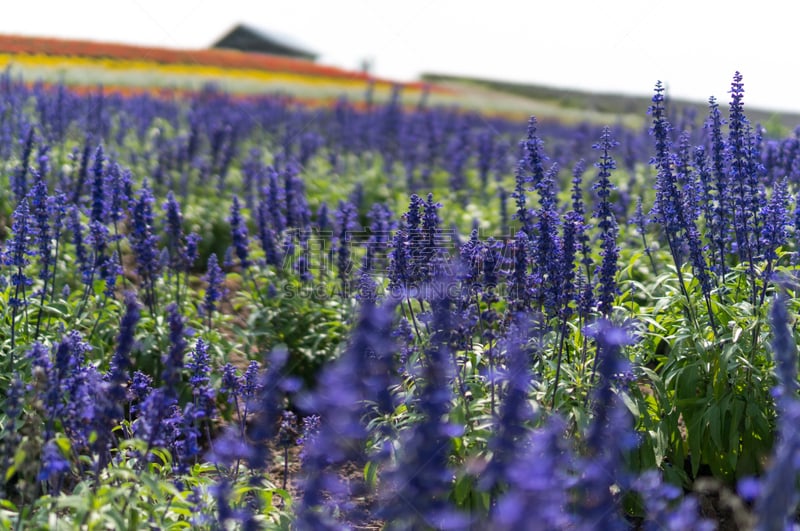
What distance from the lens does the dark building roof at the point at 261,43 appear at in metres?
30.2

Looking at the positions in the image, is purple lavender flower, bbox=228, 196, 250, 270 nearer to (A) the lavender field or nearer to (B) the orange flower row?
(A) the lavender field

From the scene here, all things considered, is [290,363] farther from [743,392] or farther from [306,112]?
[306,112]

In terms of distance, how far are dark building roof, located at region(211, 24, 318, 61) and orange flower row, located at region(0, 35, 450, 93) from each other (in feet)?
1.78

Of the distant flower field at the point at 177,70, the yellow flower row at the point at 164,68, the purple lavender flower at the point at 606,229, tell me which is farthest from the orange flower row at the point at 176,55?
the purple lavender flower at the point at 606,229

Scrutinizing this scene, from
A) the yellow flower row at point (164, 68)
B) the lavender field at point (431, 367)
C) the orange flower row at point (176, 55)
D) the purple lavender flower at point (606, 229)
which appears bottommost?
the lavender field at point (431, 367)

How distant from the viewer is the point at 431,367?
148 inches

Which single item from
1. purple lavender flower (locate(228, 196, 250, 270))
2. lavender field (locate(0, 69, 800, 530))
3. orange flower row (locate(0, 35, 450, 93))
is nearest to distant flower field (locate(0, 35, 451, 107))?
orange flower row (locate(0, 35, 450, 93))

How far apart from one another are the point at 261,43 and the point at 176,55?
4723 mm

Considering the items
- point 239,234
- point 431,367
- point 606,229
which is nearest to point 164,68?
point 239,234

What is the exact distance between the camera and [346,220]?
25.0 ft

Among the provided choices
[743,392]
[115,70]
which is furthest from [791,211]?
[115,70]

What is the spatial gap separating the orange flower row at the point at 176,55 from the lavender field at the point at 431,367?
537 inches

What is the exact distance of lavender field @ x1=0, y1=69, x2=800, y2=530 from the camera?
3570 mm

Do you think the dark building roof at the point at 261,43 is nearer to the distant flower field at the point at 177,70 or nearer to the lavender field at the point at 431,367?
the distant flower field at the point at 177,70
